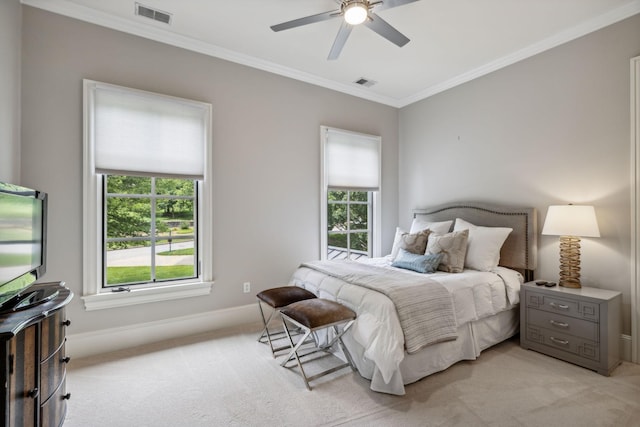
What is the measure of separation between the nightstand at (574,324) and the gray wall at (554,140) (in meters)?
0.40

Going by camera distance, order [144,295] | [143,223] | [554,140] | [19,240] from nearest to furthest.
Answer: [19,240] < [144,295] < [554,140] < [143,223]

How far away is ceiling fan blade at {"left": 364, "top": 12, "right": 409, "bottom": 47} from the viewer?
7.59ft

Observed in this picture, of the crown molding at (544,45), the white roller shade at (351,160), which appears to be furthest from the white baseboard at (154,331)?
the crown molding at (544,45)

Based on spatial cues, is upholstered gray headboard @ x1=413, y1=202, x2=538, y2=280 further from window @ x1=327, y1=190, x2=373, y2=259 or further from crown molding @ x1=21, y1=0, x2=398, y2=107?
crown molding @ x1=21, y1=0, x2=398, y2=107

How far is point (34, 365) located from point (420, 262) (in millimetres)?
2883

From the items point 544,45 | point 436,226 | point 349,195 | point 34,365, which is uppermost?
point 544,45

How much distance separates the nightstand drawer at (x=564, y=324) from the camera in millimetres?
2492

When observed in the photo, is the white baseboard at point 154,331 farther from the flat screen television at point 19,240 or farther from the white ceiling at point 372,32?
the white ceiling at point 372,32

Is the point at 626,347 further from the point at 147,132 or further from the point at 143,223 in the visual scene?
the point at 143,223

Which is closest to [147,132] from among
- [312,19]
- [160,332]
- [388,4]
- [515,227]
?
[312,19]

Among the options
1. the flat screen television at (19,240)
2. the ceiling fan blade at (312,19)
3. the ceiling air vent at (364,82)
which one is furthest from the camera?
the ceiling air vent at (364,82)

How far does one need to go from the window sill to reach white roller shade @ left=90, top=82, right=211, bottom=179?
109 centimetres

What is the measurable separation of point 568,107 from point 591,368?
2.34 meters

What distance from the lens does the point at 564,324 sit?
8.66 feet
